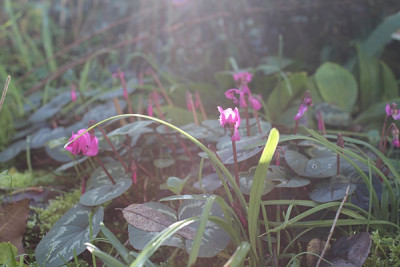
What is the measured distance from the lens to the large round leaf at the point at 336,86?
2104 mm

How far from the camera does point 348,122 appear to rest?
1921 mm

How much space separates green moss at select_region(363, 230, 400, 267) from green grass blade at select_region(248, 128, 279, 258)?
32 centimetres

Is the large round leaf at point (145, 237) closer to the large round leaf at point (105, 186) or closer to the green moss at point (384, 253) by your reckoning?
the large round leaf at point (105, 186)

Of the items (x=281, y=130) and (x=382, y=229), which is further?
(x=281, y=130)

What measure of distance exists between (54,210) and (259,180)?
889 mm

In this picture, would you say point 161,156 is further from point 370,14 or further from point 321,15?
point 370,14

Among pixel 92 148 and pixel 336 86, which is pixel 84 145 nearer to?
pixel 92 148

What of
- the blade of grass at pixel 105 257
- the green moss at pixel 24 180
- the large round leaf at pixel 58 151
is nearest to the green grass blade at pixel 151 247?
the blade of grass at pixel 105 257

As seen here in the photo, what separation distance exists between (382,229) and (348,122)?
3.07ft

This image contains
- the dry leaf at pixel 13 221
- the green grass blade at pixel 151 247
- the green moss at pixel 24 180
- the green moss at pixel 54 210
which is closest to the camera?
the green grass blade at pixel 151 247

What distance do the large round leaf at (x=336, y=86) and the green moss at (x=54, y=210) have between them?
1.39 meters

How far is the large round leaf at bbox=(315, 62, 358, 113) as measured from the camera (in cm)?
210

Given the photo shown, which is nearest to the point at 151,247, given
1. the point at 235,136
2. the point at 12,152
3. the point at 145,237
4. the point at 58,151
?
the point at 145,237

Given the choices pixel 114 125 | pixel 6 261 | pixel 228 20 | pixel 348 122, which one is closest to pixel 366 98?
pixel 348 122
